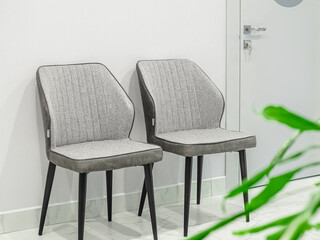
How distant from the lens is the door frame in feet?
11.6

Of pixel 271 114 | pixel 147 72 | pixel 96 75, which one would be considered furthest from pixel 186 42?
pixel 271 114

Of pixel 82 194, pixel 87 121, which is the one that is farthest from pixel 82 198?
pixel 87 121

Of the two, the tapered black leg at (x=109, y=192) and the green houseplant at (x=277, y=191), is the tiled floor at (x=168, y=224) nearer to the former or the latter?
the tapered black leg at (x=109, y=192)

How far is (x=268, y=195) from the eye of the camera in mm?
454

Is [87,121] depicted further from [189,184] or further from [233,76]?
[233,76]

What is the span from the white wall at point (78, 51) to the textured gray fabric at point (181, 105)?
0.13m

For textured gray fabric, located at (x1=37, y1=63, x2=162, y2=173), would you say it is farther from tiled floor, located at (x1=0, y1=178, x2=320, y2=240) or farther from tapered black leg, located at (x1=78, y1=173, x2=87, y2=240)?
tiled floor, located at (x1=0, y1=178, x2=320, y2=240)

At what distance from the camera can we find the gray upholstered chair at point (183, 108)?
3.05 m

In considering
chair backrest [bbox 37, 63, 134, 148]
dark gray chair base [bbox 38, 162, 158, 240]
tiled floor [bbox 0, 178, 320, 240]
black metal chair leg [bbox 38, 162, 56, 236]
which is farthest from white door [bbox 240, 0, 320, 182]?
black metal chair leg [bbox 38, 162, 56, 236]

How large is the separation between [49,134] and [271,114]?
7.93 ft

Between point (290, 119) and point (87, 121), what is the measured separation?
2.62 metres

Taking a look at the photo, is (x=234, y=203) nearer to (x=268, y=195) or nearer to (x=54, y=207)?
(x=54, y=207)

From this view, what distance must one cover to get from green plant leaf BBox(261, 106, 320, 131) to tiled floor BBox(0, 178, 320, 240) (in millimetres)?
2489

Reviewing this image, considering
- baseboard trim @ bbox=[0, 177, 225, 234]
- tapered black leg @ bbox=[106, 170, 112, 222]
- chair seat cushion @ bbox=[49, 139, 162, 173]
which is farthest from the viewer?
tapered black leg @ bbox=[106, 170, 112, 222]
